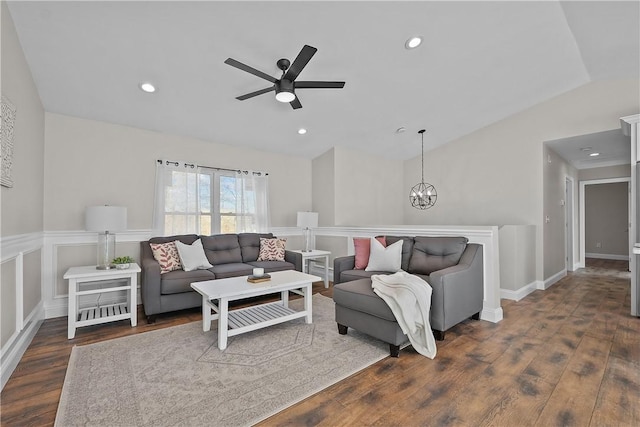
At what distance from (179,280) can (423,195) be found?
16.5ft

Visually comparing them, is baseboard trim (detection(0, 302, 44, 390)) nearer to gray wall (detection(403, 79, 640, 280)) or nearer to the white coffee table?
the white coffee table

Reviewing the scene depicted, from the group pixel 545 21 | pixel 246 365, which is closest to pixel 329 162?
pixel 545 21

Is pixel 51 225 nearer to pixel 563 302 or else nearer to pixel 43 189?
pixel 43 189

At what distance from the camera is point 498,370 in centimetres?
225

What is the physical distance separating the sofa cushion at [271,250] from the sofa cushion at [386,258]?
1.50 metres

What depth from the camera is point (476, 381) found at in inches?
82.6

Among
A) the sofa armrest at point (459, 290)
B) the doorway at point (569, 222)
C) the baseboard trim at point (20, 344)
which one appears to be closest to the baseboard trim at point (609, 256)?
the doorway at point (569, 222)

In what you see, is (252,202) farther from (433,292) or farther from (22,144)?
(433,292)

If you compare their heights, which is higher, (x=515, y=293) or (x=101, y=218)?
(x=101, y=218)

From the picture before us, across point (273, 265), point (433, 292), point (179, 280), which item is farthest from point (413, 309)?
point (179, 280)

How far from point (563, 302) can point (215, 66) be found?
528cm

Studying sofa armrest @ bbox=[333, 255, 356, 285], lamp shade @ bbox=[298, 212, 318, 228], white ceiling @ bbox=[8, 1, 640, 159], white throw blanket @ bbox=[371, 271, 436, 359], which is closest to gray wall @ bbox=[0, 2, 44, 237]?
white ceiling @ bbox=[8, 1, 640, 159]

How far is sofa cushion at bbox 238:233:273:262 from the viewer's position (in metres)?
4.59

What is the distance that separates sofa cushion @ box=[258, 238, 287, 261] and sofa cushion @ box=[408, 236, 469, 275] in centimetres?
199
